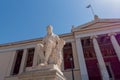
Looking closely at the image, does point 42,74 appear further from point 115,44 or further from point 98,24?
point 98,24

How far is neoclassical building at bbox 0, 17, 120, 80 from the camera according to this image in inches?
583

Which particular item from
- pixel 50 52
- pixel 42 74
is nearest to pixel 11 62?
pixel 50 52

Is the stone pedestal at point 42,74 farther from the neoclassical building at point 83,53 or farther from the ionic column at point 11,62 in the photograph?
the ionic column at point 11,62

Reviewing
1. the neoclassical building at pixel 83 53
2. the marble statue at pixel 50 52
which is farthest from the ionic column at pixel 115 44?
the marble statue at pixel 50 52

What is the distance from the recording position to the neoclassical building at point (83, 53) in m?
14.8

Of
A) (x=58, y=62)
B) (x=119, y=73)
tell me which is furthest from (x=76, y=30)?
(x=58, y=62)

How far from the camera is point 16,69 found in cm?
1778

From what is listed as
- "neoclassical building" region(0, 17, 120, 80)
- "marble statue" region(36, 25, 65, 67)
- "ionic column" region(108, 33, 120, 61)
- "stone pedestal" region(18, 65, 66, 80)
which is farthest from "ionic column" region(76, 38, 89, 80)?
"stone pedestal" region(18, 65, 66, 80)

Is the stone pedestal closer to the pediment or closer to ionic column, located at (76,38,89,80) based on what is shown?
ionic column, located at (76,38,89,80)

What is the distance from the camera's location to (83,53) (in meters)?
16.5

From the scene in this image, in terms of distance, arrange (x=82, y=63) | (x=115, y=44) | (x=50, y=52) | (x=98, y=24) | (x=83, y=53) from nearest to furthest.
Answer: (x=50, y=52) → (x=82, y=63) → (x=115, y=44) → (x=83, y=53) → (x=98, y=24)

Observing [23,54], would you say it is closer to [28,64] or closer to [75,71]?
[28,64]

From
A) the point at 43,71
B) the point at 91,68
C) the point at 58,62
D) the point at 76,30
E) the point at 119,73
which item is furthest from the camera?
the point at 76,30

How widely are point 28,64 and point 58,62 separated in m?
14.7
